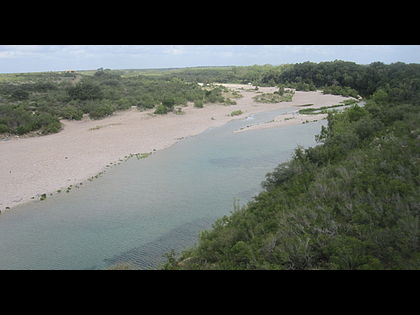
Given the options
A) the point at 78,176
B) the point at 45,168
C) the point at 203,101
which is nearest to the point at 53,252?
the point at 78,176

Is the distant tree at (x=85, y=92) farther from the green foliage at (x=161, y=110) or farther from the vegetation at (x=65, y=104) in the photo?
the green foliage at (x=161, y=110)

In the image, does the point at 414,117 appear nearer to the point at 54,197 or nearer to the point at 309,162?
the point at 309,162

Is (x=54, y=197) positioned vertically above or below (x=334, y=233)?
below

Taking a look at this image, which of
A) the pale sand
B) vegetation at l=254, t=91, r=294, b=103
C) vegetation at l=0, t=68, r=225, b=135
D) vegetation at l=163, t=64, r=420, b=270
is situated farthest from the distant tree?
vegetation at l=163, t=64, r=420, b=270

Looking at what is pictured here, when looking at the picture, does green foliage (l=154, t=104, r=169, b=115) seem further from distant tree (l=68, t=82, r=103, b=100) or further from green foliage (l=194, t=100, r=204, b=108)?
distant tree (l=68, t=82, r=103, b=100)

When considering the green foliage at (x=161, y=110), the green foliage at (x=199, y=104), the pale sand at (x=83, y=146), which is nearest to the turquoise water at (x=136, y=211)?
the pale sand at (x=83, y=146)

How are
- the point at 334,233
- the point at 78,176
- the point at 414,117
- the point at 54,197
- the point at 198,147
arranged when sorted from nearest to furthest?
1. the point at 334,233
2. the point at 54,197
3. the point at 414,117
4. the point at 78,176
5. the point at 198,147
